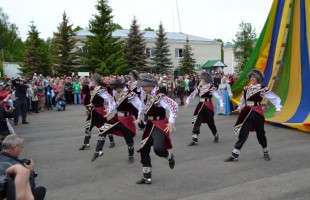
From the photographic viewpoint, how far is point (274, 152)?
8.15 m

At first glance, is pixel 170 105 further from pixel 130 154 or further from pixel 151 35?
pixel 151 35

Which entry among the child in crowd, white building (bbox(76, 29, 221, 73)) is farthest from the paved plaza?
white building (bbox(76, 29, 221, 73))

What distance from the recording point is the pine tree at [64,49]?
37.2 meters

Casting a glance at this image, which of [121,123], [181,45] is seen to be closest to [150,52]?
[181,45]

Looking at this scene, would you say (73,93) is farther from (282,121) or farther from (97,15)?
(97,15)

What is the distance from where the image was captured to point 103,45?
3719 cm

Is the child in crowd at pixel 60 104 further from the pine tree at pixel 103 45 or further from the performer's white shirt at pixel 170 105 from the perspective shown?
the pine tree at pixel 103 45

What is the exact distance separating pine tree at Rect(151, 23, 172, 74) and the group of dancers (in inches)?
1217

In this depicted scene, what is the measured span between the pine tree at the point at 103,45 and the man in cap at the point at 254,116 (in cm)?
2950

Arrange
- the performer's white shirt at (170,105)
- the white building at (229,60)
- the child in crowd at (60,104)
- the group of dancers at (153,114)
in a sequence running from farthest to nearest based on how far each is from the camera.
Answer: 1. the white building at (229,60)
2. the child in crowd at (60,104)
3. the group of dancers at (153,114)
4. the performer's white shirt at (170,105)

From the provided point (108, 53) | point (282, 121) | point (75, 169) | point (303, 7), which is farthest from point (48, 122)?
point (108, 53)

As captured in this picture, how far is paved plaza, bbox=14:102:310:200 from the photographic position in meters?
5.57

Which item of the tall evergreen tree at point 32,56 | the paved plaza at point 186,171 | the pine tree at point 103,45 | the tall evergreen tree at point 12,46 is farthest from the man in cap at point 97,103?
the tall evergreen tree at point 12,46

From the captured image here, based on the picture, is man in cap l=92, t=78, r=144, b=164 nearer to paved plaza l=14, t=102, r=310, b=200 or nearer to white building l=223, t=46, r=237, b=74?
paved plaza l=14, t=102, r=310, b=200
